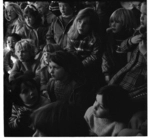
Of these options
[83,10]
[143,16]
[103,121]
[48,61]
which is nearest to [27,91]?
[48,61]

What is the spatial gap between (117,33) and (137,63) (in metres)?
0.38

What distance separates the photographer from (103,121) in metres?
2.51

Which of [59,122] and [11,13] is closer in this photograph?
[59,122]

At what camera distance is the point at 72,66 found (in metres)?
2.59

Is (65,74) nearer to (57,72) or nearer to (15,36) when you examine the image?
(57,72)

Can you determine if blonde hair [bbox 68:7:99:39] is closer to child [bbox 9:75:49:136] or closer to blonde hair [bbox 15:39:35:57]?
blonde hair [bbox 15:39:35:57]

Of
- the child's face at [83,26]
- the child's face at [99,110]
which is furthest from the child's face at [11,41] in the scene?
the child's face at [99,110]

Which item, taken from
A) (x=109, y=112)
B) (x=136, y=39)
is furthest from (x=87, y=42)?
(x=109, y=112)

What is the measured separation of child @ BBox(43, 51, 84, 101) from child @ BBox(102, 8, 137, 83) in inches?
11.3

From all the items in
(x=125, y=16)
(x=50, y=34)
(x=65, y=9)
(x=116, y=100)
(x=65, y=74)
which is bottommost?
(x=116, y=100)

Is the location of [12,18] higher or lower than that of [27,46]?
higher

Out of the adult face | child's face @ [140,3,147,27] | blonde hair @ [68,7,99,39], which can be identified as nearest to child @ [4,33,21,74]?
the adult face

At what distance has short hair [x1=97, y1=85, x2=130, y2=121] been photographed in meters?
2.51

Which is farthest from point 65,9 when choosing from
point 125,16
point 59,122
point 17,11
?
point 59,122
